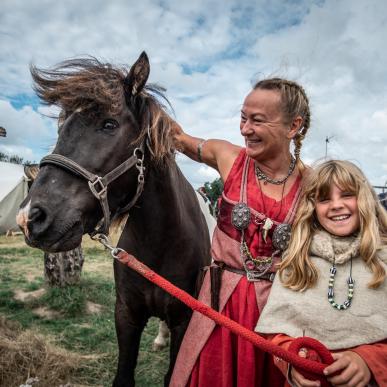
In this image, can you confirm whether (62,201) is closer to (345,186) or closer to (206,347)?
(206,347)

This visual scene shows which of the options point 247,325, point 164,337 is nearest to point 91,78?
point 247,325

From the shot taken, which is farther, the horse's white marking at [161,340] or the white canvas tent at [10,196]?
the white canvas tent at [10,196]

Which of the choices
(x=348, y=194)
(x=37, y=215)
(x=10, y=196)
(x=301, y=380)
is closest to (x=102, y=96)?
(x=37, y=215)

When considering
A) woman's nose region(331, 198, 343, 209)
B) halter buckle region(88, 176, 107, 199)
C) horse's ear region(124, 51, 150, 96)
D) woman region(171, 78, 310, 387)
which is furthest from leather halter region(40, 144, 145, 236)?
woman's nose region(331, 198, 343, 209)

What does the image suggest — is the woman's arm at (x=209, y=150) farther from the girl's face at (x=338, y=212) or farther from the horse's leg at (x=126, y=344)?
the horse's leg at (x=126, y=344)

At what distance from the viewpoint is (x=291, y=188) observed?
192cm

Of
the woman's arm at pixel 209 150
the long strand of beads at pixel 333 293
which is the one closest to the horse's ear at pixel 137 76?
the woman's arm at pixel 209 150

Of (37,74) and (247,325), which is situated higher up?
(37,74)

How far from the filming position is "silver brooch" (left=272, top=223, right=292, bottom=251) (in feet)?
5.76

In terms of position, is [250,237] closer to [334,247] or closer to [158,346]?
[334,247]

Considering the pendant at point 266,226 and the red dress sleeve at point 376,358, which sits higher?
the pendant at point 266,226

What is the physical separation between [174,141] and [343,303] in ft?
4.12

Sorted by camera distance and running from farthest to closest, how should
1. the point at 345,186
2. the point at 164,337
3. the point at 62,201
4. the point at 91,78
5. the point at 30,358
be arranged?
1. the point at 164,337
2. the point at 30,358
3. the point at 91,78
4. the point at 345,186
5. the point at 62,201

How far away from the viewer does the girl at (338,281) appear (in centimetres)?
142
